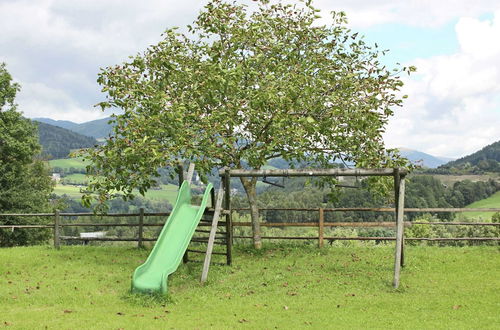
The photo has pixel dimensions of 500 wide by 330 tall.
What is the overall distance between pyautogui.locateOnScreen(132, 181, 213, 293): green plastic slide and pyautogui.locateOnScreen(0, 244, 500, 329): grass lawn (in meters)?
0.39

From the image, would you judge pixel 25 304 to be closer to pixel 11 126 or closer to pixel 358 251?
pixel 358 251

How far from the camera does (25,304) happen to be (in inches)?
479

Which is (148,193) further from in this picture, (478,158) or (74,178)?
(478,158)

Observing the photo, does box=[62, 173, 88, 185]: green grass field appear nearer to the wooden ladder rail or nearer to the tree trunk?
the tree trunk

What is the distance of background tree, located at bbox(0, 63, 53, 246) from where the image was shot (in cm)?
3119

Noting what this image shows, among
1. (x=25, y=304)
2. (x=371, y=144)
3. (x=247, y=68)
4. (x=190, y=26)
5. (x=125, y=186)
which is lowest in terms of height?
(x=25, y=304)

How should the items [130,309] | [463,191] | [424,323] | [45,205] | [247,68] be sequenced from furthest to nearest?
[463,191] → [45,205] → [247,68] → [130,309] → [424,323]

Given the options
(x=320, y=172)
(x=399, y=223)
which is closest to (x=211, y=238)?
(x=320, y=172)

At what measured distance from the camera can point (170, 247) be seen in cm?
1353

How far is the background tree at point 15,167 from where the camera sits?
31188 millimetres

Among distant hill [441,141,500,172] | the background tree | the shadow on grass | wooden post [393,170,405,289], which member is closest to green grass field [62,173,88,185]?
distant hill [441,141,500,172]

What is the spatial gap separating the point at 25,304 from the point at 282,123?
938cm

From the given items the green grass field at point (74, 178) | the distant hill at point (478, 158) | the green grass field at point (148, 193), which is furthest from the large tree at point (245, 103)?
the green grass field at point (74, 178)

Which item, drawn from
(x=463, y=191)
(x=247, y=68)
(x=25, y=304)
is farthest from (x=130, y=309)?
(x=463, y=191)
